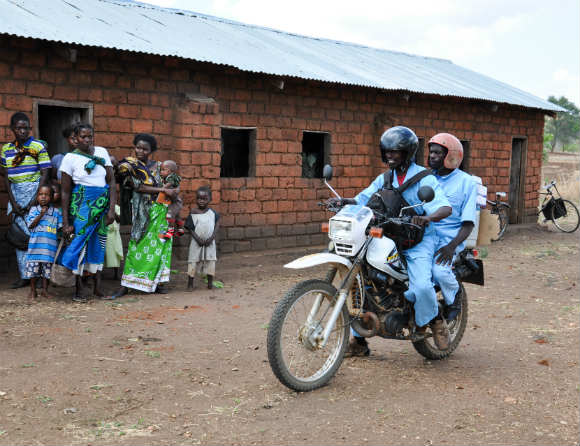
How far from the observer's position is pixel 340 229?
370 cm

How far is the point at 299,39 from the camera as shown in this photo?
488 inches

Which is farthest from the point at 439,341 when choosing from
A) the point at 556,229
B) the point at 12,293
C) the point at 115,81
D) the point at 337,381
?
the point at 556,229

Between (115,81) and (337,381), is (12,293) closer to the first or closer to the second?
(115,81)

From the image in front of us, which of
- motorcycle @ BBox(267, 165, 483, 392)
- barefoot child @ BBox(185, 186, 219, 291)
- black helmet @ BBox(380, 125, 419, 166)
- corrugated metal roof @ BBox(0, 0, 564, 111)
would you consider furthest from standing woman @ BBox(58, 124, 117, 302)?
black helmet @ BBox(380, 125, 419, 166)

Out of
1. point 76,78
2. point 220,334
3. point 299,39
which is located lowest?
point 220,334

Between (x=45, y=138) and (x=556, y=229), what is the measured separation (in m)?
12.0

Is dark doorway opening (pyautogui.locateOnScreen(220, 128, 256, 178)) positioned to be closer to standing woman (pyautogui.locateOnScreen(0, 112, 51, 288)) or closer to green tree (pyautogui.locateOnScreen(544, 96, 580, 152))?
standing woman (pyautogui.locateOnScreen(0, 112, 51, 288))

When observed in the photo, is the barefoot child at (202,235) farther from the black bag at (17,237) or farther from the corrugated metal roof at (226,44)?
the corrugated metal roof at (226,44)

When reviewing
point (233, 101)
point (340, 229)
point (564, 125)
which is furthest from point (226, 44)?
point (564, 125)

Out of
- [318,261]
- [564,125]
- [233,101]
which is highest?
[564,125]

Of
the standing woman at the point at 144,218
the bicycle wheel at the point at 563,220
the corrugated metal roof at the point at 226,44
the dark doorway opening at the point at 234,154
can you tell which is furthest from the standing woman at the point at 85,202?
the bicycle wheel at the point at 563,220

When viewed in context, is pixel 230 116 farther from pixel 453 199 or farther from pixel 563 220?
pixel 563 220

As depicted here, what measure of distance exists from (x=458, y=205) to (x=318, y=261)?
1287 mm

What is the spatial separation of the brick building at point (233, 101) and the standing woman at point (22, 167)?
453 millimetres
